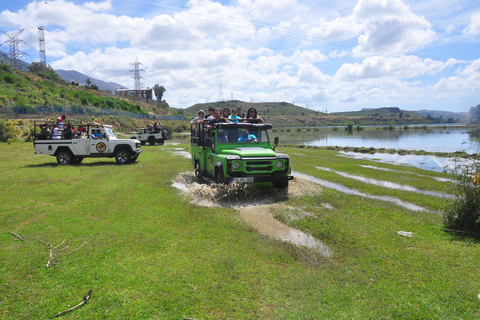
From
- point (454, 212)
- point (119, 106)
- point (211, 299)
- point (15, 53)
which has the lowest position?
point (211, 299)

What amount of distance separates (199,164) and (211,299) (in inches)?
352

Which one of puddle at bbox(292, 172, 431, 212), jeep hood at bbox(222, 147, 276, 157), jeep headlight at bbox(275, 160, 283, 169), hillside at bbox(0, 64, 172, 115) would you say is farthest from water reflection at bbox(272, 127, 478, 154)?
hillside at bbox(0, 64, 172, 115)

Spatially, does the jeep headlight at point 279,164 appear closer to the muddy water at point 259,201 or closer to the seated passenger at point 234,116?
→ the muddy water at point 259,201

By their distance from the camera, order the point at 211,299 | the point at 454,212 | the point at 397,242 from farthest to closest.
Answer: the point at 454,212
the point at 397,242
the point at 211,299

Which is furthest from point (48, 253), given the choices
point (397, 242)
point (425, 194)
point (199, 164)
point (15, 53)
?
point (15, 53)

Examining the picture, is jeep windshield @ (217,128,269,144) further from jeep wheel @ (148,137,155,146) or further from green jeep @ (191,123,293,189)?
jeep wheel @ (148,137,155,146)

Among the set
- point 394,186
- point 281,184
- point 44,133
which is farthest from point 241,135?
point 44,133

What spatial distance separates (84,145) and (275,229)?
43.8ft

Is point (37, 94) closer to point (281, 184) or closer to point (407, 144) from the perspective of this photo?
point (281, 184)

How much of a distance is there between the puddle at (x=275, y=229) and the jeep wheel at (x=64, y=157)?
12.2 m

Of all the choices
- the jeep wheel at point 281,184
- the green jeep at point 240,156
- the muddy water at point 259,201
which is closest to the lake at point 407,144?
the jeep wheel at point 281,184

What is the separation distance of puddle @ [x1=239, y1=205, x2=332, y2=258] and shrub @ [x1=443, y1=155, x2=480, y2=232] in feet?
10.1

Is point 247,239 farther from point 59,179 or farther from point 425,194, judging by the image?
point 59,179

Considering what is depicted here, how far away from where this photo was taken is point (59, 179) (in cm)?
1202
